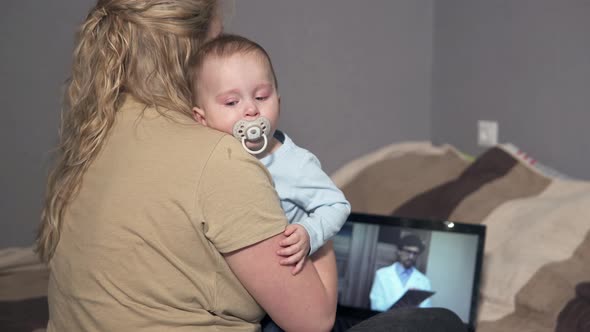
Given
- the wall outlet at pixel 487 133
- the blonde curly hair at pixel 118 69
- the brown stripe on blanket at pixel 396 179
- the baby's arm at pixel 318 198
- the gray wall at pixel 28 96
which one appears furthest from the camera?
the wall outlet at pixel 487 133

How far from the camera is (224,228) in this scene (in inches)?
39.1

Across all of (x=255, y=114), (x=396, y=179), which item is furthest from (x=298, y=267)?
(x=396, y=179)

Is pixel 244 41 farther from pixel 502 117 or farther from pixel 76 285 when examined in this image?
pixel 502 117

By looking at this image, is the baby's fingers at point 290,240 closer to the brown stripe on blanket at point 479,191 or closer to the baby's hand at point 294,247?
the baby's hand at point 294,247

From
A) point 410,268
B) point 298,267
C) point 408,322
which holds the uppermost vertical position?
point 298,267

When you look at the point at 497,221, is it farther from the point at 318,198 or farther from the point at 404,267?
the point at 318,198

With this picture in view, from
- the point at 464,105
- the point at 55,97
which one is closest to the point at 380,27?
the point at 464,105

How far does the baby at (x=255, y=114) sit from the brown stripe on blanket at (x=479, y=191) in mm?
1221

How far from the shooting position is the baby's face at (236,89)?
1210mm

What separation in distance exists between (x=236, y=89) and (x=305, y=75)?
1523 mm

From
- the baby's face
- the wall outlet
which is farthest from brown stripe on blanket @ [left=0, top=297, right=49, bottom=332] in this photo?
the wall outlet

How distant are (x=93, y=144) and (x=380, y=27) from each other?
1988 millimetres

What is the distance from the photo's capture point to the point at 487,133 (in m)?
2.82

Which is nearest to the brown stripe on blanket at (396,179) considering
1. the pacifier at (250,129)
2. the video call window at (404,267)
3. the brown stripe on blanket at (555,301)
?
the video call window at (404,267)
